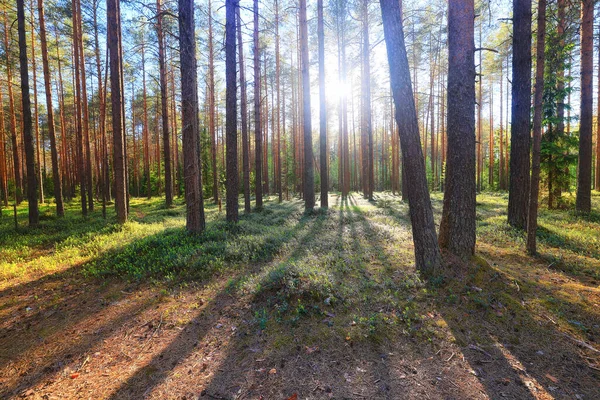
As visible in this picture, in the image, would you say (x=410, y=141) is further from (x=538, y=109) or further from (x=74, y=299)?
(x=74, y=299)

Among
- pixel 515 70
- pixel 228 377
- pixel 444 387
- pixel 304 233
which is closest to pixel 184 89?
pixel 304 233

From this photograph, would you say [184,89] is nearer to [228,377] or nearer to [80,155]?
[228,377]

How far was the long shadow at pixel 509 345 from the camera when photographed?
265 cm

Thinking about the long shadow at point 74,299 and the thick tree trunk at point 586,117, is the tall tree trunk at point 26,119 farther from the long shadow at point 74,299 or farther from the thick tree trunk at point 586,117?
the thick tree trunk at point 586,117

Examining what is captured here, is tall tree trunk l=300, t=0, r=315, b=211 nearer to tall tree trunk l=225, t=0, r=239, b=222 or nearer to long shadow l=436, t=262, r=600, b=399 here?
tall tree trunk l=225, t=0, r=239, b=222

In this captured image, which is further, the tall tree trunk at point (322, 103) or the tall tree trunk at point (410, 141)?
the tall tree trunk at point (322, 103)

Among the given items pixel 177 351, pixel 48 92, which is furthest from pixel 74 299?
pixel 48 92

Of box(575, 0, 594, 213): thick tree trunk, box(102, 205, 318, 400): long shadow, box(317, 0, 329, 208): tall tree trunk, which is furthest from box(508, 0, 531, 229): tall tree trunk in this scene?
box(102, 205, 318, 400): long shadow

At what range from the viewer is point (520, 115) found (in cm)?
810

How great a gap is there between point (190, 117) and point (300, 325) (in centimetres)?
659

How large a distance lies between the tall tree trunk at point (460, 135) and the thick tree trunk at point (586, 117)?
962 cm

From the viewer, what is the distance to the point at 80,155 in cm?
1471

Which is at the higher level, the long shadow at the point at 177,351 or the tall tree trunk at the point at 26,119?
the tall tree trunk at the point at 26,119

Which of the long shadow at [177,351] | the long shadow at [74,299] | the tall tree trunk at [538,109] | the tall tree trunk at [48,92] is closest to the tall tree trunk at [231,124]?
the long shadow at [74,299]
